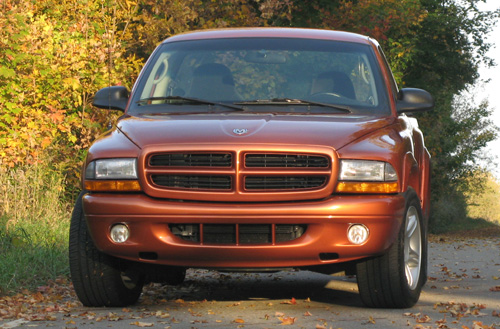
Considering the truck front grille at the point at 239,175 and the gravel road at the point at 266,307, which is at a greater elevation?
the truck front grille at the point at 239,175

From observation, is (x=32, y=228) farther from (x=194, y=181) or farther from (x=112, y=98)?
(x=194, y=181)

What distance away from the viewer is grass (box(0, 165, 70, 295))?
876cm

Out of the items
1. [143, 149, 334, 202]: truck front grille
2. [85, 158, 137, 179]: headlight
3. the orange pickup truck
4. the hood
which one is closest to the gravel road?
the orange pickup truck

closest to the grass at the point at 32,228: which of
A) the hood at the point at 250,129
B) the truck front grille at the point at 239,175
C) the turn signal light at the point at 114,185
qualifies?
the turn signal light at the point at 114,185

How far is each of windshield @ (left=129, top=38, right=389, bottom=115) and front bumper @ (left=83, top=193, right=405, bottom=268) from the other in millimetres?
1026

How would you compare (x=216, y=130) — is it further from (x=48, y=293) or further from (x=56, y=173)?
(x=56, y=173)

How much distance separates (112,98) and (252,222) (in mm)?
2011

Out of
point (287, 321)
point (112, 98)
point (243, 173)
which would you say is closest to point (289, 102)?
point (243, 173)

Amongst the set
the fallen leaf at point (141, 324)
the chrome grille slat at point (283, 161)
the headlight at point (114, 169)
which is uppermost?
the chrome grille slat at point (283, 161)

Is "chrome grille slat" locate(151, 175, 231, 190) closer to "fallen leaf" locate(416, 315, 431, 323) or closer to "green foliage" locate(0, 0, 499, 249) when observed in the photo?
"fallen leaf" locate(416, 315, 431, 323)

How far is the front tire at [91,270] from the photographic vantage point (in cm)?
671

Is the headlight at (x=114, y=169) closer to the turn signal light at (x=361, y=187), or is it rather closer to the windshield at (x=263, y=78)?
the windshield at (x=263, y=78)

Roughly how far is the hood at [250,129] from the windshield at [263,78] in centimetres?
31

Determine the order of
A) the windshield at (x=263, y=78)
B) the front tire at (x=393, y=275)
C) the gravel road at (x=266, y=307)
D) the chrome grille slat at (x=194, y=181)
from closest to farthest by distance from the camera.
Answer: the gravel road at (x=266, y=307) → the chrome grille slat at (x=194, y=181) → the front tire at (x=393, y=275) → the windshield at (x=263, y=78)
